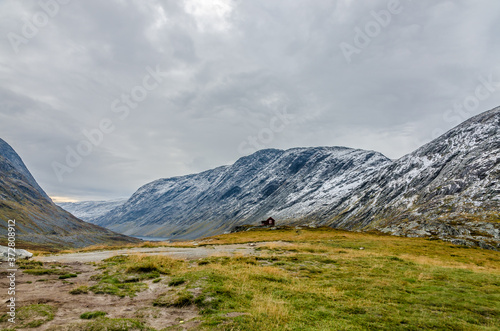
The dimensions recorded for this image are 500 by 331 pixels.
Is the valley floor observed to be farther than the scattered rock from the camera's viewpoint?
No

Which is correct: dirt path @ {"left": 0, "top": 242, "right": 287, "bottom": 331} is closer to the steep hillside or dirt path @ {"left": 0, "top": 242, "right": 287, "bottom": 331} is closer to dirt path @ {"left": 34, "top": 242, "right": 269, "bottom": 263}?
dirt path @ {"left": 34, "top": 242, "right": 269, "bottom": 263}

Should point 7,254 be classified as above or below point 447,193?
below

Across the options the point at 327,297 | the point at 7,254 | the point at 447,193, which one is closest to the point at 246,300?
the point at 327,297

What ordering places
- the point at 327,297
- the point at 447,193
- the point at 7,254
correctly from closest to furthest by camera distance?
1. the point at 327,297
2. the point at 7,254
3. the point at 447,193

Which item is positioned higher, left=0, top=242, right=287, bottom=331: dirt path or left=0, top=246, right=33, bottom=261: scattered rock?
left=0, top=246, right=33, bottom=261: scattered rock

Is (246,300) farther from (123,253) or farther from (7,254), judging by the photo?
(123,253)

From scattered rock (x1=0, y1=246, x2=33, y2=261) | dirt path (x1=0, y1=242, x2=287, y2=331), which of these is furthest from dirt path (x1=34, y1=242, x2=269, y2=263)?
dirt path (x1=0, y1=242, x2=287, y2=331)

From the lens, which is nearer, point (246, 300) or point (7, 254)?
point (246, 300)

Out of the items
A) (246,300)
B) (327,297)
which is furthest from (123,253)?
(327,297)

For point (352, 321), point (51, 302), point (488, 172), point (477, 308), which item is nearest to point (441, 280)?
point (477, 308)

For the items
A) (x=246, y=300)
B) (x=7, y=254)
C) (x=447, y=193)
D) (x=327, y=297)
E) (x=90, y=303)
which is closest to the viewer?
(x=90, y=303)

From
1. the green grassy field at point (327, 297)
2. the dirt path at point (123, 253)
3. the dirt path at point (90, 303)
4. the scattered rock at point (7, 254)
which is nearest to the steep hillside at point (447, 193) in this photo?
the green grassy field at point (327, 297)

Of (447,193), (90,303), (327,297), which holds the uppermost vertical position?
(447,193)

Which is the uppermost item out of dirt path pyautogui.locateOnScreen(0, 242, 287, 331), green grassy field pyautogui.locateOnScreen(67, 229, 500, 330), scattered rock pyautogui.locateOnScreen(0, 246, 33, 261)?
scattered rock pyautogui.locateOnScreen(0, 246, 33, 261)
